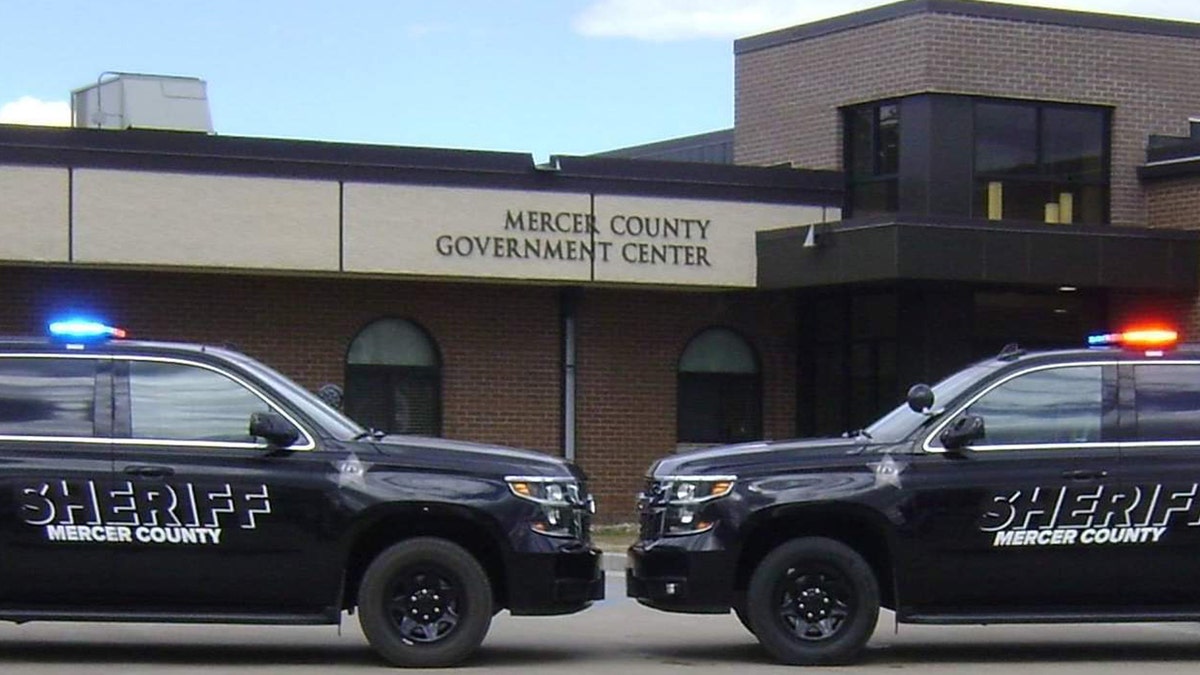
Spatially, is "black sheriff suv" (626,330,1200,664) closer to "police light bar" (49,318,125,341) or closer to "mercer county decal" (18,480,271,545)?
"mercer county decal" (18,480,271,545)

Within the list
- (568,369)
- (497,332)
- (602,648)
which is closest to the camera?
(602,648)

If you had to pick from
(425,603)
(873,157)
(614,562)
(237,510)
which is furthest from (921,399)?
(873,157)

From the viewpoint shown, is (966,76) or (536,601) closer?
(536,601)

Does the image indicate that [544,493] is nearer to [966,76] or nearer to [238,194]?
[238,194]

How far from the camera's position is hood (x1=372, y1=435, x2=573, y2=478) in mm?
12016

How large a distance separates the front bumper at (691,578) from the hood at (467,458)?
2.56ft

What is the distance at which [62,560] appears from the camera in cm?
1179

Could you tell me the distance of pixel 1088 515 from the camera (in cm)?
1234

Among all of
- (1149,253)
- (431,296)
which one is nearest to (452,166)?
(431,296)

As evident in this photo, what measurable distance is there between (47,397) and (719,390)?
A: 15.3 meters

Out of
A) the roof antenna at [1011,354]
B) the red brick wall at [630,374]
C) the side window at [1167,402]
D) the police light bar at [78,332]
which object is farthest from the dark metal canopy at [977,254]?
the police light bar at [78,332]

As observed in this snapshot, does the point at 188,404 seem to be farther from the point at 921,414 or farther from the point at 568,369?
the point at 568,369

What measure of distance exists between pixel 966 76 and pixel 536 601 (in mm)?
→ 14905

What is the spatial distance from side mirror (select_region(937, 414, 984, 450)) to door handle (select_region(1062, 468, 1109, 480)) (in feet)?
1.89
